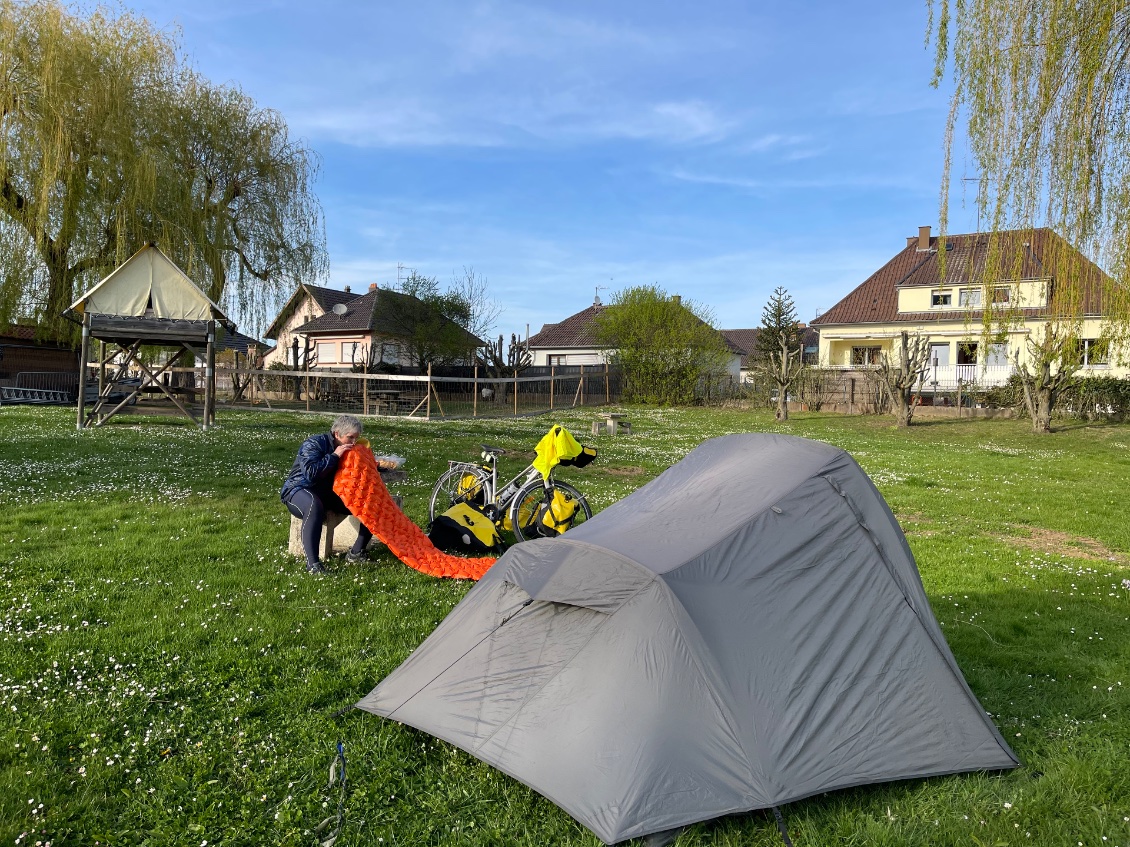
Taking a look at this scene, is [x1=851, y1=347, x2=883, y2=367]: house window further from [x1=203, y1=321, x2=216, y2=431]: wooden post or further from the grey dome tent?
the grey dome tent

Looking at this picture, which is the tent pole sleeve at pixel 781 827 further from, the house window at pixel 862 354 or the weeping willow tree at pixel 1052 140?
the house window at pixel 862 354

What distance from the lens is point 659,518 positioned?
4.27m

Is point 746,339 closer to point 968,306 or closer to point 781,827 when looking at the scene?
point 968,306

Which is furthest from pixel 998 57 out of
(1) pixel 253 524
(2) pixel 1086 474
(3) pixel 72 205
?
(3) pixel 72 205

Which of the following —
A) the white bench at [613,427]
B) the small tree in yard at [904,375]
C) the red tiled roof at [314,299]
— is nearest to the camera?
the white bench at [613,427]

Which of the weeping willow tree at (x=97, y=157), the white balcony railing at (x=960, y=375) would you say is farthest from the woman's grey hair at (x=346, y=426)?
the white balcony railing at (x=960, y=375)

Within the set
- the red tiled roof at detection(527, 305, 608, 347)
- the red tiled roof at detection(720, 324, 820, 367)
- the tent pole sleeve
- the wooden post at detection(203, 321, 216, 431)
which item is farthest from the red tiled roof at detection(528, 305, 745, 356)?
the tent pole sleeve

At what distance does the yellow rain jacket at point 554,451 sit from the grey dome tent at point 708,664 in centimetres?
330

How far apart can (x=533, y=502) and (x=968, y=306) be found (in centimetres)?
459

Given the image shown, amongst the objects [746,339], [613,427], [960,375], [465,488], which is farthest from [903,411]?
[746,339]

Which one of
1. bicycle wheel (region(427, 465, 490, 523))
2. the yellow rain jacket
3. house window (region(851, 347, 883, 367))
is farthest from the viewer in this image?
house window (region(851, 347, 883, 367))

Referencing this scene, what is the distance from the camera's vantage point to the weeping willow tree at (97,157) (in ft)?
66.2

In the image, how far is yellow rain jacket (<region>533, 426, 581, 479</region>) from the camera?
7758 millimetres

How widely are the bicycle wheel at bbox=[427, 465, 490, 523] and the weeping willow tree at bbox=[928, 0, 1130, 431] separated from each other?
16.3 feet
